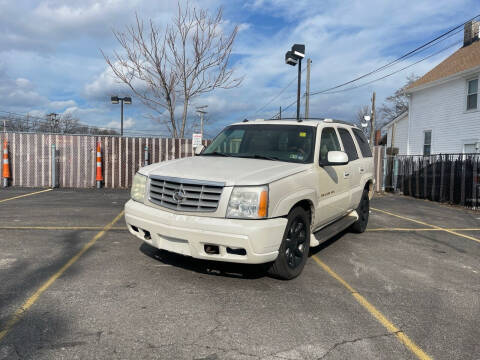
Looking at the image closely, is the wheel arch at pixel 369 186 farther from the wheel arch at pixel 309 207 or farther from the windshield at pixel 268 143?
the wheel arch at pixel 309 207

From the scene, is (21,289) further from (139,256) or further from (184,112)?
(184,112)

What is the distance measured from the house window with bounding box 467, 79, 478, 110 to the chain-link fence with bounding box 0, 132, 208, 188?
47.3 ft

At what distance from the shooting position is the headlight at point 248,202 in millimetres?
3496

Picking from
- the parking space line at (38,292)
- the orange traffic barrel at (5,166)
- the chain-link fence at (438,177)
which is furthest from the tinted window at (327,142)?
the orange traffic barrel at (5,166)

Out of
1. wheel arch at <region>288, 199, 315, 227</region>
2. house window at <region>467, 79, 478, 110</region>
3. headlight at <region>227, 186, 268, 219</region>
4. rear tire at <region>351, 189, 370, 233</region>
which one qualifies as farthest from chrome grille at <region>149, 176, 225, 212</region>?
house window at <region>467, 79, 478, 110</region>

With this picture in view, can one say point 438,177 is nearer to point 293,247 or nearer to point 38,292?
point 293,247

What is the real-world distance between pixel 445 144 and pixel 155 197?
1811cm

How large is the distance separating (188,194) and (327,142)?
7.77 feet

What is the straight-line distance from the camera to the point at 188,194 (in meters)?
3.68

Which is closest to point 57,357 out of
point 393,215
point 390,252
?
point 390,252

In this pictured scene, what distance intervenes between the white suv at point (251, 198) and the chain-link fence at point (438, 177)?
805cm

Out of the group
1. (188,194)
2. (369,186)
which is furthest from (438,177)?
(188,194)

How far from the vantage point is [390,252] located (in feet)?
18.2

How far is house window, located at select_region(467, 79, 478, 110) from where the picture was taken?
53.5 feet
